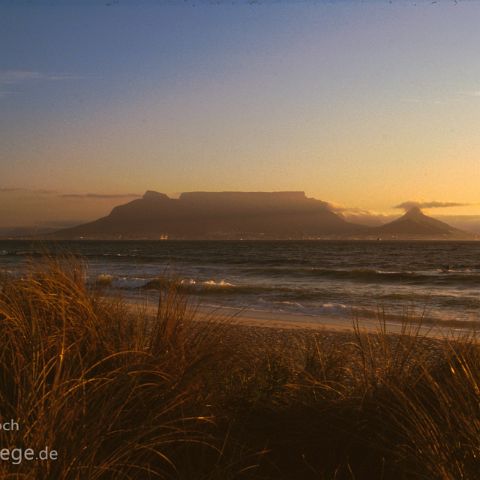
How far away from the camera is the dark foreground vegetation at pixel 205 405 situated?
256cm

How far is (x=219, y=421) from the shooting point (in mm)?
3463

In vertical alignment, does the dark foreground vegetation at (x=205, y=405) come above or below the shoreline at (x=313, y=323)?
above

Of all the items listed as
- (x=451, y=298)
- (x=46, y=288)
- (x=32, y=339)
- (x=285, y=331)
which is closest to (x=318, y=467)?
(x=32, y=339)

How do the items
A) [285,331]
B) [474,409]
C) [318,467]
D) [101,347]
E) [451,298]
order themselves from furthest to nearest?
[451,298], [285,331], [101,347], [318,467], [474,409]

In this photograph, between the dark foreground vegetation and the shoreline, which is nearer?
the dark foreground vegetation

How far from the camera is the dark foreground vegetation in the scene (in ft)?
8.39

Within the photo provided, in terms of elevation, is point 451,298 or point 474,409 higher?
point 474,409

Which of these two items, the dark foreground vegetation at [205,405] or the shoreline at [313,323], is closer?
the dark foreground vegetation at [205,405]

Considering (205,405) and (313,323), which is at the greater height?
(205,405)

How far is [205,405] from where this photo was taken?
3412 mm

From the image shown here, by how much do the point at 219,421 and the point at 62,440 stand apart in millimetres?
1225

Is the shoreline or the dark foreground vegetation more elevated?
the dark foreground vegetation

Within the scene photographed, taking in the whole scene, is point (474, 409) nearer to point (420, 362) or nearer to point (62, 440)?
point (420, 362)

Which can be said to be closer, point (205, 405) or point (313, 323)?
point (205, 405)
